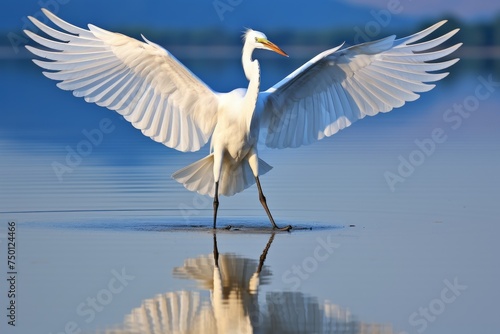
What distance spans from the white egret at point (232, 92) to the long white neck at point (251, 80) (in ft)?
0.04

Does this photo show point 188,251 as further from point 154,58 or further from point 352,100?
point 352,100

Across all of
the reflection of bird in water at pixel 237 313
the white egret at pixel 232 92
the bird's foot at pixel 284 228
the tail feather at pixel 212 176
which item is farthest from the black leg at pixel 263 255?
the tail feather at pixel 212 176

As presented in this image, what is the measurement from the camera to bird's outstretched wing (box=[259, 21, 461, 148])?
→ 1348cm

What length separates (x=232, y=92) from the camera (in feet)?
45.0

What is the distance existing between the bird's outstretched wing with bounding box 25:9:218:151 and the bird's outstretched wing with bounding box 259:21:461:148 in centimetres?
78

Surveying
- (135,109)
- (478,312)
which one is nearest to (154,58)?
(135,109)

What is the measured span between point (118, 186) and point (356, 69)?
382 cm

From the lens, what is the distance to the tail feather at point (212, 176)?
13.7 meters

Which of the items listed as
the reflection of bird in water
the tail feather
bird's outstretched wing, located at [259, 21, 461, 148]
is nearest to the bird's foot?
the tail feather

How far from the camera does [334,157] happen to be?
19.2m

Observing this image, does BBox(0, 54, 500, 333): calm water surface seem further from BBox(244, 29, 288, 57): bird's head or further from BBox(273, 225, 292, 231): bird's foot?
BBox(244, 29, 288, 57): bird's head

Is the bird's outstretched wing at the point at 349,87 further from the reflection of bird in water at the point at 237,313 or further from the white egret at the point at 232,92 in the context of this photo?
the reflection of bird in water at the point at 237,313

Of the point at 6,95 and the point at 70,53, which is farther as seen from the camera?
the point at 6,95

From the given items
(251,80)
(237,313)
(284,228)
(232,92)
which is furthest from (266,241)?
(237,313)
